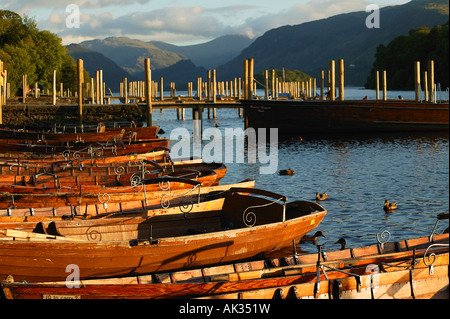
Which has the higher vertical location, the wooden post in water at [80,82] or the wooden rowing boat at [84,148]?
the wooden post in water at [80,82]

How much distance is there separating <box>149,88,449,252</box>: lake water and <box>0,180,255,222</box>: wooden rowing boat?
3852mm

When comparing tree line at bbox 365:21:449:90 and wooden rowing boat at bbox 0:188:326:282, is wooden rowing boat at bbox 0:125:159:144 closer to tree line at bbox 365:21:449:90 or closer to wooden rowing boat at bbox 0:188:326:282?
wooden rowing boat at bbox 0:188:326:282

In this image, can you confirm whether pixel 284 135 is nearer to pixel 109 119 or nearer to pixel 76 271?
pixel 109 119

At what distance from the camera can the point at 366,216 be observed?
71.6 feet

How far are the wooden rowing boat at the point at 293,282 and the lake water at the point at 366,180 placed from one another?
5964 mm

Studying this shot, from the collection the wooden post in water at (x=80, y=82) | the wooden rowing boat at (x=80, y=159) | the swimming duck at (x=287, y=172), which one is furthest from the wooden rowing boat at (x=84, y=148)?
the wooden post in water at (x=80, y=82)

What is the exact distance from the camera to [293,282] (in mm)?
10922

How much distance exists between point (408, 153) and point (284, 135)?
45.9ft

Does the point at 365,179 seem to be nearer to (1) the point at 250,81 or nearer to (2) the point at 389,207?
(2) the point at 389,207

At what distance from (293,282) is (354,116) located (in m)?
41.2

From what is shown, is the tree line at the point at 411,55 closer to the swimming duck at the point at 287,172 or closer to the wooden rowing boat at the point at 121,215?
the swimming duck at the point at 287,172

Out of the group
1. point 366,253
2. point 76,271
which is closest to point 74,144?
point 76,271

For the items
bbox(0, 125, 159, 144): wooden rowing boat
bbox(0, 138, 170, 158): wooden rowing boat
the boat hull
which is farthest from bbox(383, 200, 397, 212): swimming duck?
bbox(0, 125, 159, 144): wooden rowing boat

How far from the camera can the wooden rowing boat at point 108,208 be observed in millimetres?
15365
